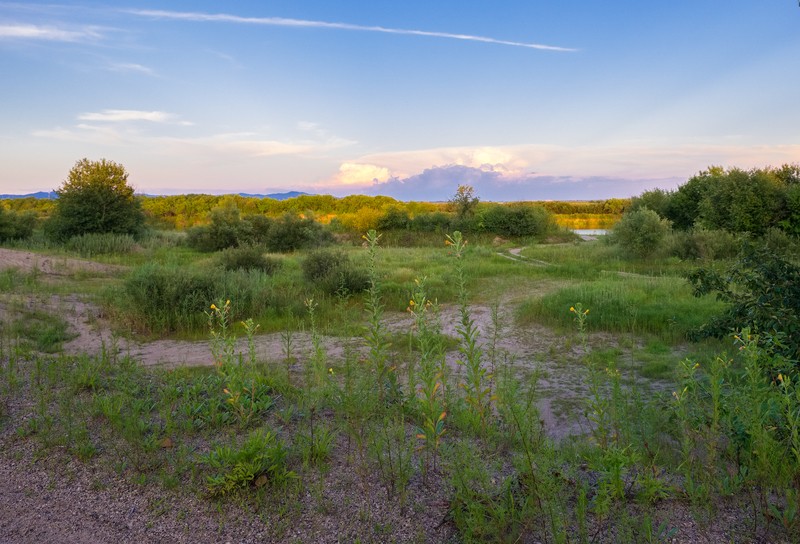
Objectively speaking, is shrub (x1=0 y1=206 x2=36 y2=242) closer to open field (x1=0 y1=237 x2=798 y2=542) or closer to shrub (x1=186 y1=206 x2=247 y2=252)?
shrub (x1=186 y1=206 x2=247 y2=252)

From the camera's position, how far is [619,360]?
720 centimetres

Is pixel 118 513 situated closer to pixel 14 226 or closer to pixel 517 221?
pixel 14 226

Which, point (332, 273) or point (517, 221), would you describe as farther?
point (517, 221)

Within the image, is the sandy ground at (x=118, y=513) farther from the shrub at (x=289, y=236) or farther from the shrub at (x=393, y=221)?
the shrub at (x=393, y=221)

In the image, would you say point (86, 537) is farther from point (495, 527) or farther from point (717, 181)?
point (717, 181)

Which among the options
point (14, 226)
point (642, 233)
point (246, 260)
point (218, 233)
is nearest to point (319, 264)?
point (246, 260)

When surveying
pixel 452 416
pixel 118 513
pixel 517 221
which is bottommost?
pixel 118 513

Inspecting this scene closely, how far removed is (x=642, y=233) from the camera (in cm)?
1967

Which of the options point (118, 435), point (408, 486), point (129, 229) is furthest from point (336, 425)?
point (129, 229)

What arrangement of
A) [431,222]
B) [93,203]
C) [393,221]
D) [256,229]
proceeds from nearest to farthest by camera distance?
1. [93,203]
2. [256,229]
3. [431,222]
4. [393,221]

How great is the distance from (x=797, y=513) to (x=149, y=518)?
10.9 feet

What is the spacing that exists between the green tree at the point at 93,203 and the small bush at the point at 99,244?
1.51 meters

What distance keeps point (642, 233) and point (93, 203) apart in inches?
877

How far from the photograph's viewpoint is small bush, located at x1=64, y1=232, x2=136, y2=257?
1928 centimetres
